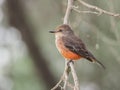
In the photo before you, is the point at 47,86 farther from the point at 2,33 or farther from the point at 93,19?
the point at 93,19

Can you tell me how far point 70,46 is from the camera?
6.42 metres

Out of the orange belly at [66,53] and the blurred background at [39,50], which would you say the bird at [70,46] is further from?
the blurred background at [39,50]

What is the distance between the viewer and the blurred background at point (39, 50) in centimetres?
841

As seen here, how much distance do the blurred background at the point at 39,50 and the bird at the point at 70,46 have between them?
1.33m

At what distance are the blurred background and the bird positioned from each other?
1.33m

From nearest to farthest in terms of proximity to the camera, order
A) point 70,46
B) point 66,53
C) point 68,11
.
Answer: point 68,11 < point 66,53 < point 70,46

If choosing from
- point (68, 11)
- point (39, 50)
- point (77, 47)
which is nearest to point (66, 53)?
point (77, 47)

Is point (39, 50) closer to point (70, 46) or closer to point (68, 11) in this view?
point (70, 46)

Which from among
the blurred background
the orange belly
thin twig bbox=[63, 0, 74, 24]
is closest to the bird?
the orange belly

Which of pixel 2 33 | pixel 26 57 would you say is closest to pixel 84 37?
pixel 2 33

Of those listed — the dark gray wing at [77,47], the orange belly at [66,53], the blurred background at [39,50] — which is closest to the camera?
the dark gray wing at [77,47]

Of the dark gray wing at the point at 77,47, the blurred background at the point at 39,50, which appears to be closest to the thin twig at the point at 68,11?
the dark gray wing at the point at 77,47

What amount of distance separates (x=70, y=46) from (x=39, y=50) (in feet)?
12.2

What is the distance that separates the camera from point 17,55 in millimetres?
9680
